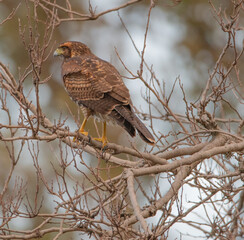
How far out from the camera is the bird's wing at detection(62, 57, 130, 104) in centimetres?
623

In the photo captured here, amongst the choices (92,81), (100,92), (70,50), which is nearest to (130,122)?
(100,92)

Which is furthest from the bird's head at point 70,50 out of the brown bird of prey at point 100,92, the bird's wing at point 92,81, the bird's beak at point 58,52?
the bird's wing at point 92,81

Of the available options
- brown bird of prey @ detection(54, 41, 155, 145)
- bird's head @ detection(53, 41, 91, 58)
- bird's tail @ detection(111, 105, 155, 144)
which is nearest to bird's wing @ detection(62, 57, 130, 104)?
brown bird of prey @ detection(54, 41, 155, 145)

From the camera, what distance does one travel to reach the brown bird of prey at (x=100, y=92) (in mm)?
5821

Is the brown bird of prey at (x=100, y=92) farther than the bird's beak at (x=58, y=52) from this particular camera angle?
No

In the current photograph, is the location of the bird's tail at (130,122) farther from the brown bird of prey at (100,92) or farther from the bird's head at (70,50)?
the bird's head at (70,50)

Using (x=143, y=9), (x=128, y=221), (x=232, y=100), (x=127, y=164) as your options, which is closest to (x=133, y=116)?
(x=127, y=164)

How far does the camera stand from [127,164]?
19.0 ft

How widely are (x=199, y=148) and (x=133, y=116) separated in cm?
83

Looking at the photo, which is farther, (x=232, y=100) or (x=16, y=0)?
(x=16, y=0)

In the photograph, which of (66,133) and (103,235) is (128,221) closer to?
(103,235)

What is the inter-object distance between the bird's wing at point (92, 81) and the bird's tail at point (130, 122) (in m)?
0.15

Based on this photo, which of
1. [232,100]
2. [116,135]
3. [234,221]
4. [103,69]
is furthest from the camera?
[116,135]

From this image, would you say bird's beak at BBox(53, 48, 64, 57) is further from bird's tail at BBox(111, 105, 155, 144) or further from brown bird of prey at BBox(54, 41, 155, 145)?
bird's tail at BBox(111, 105, 155, 144)
